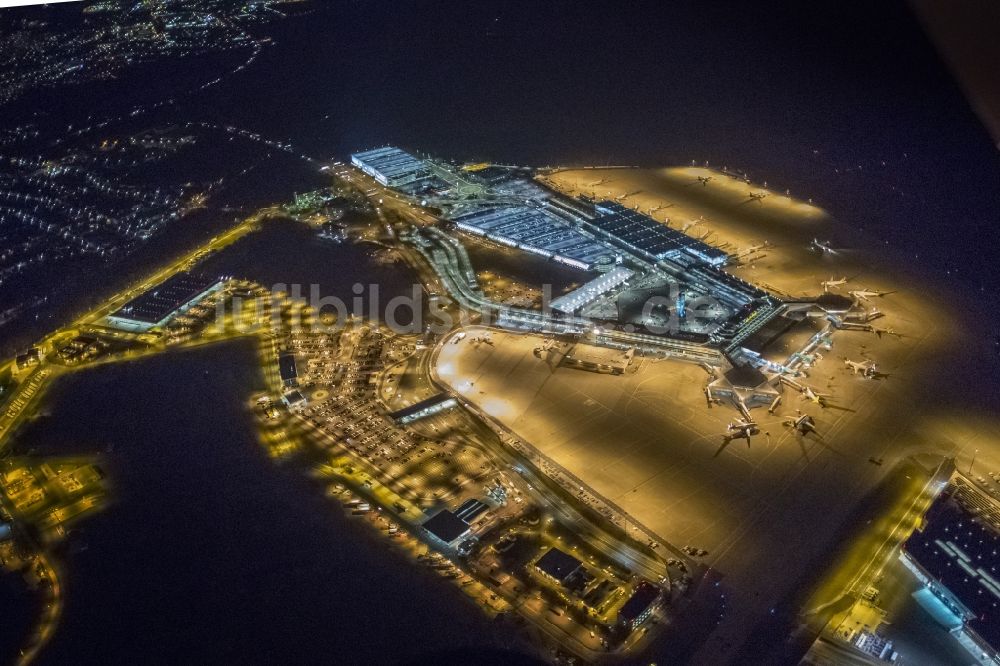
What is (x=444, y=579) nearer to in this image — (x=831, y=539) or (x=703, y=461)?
(x=703, y=461)

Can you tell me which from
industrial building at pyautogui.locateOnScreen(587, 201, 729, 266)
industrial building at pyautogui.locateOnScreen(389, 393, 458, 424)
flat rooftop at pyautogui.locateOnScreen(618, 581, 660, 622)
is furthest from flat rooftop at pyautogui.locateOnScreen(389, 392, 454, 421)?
industrial building at pyautogui.locateOnScreen(587, 201, 729, 266)

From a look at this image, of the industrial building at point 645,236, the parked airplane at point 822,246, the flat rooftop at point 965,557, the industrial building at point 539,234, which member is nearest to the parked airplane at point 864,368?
the flat rooftop at point 965,557

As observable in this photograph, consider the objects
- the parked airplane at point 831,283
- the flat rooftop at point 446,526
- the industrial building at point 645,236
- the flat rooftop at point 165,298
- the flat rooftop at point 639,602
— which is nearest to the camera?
the flat rooftop at point 639,602

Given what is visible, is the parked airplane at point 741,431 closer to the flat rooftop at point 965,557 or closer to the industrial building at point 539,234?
the flat rooftop at point 965,557

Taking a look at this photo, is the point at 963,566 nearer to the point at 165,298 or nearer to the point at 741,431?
the point at 741,431

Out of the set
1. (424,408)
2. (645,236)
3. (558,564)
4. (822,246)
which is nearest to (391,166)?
(645,236)

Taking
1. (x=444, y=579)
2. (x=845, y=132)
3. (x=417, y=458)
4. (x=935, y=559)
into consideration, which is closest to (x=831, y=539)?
(x=935, y=559)

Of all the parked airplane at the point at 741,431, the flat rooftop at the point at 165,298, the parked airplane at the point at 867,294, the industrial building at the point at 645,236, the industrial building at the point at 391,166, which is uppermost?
the industrial building at the point at 391,166
